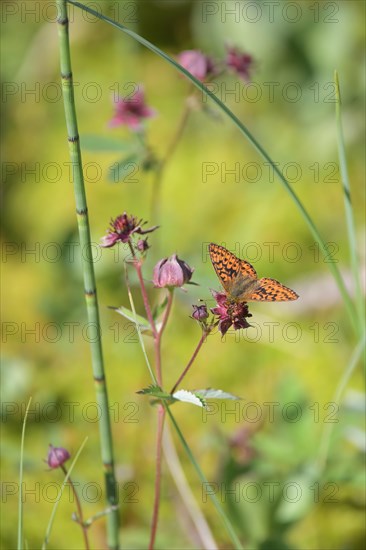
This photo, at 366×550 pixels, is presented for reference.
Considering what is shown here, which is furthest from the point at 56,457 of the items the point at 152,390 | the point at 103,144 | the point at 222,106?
the point at 103,144

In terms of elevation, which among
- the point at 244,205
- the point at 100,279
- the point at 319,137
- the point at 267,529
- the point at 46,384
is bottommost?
the point at 267,529

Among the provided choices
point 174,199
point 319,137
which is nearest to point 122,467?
point 174,199

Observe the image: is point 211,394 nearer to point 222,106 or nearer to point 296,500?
point 222,106

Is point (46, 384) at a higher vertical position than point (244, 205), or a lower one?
lower

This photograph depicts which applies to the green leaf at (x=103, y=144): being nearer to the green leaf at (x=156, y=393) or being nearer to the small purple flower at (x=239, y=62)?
the small purple flower at (x=239, y=62)

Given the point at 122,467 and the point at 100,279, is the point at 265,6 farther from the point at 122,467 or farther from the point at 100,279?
the point at 122,467

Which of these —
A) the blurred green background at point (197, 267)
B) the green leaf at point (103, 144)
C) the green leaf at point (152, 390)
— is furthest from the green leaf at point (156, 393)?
the green leaf at point (103, 144)
